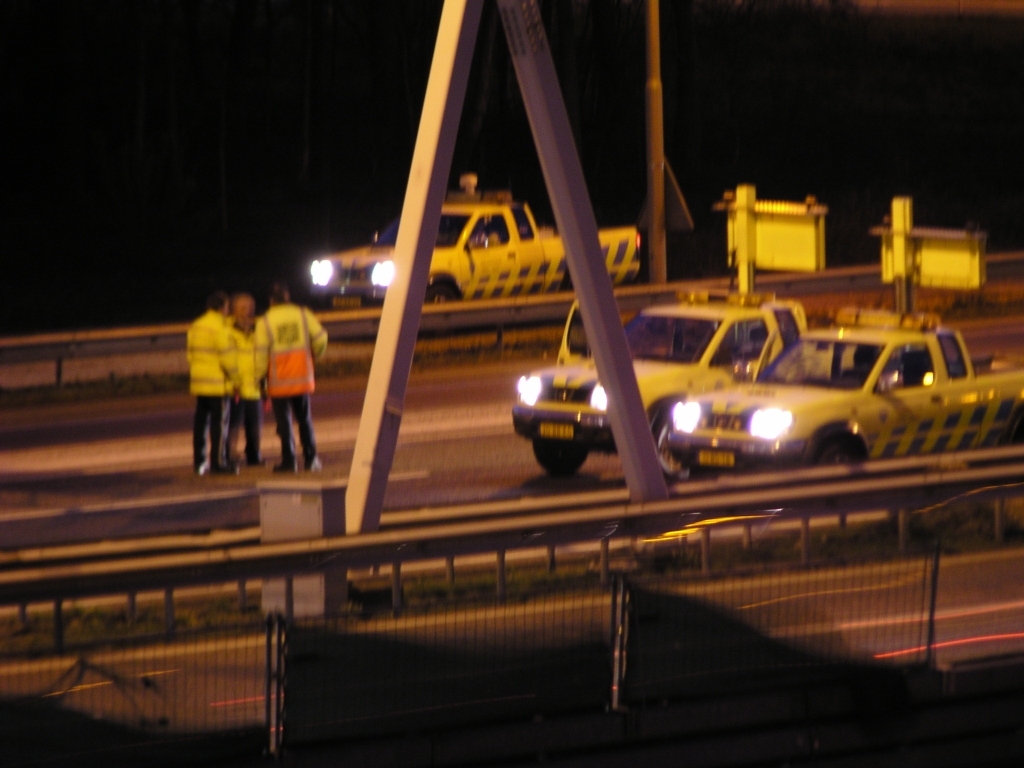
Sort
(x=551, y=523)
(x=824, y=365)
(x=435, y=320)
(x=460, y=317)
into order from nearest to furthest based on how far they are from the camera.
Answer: (x=551, y=523) < (x=824, y=365) < (x=435, y=320) < (x=460, y=317)

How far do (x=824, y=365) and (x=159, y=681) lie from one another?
9095 mm

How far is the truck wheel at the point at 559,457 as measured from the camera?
16.0 m

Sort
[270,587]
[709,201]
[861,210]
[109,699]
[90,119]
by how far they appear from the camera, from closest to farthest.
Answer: [109,699]
[270,587]
[861,210]
[709,201]
[90,119]

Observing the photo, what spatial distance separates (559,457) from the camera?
1605cm

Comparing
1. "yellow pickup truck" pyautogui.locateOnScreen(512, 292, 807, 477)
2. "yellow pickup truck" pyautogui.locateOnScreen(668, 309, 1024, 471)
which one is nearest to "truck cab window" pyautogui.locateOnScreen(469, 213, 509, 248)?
"yellow pickup truck" pyautogui.locateOnScreen(512, 292, 807, 477)

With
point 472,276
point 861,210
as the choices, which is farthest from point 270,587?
point 861,210

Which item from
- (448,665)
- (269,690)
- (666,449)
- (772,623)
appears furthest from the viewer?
(666,449)

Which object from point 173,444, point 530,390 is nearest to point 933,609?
point 530,390

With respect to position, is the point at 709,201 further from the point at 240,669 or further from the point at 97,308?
the point at 240,669

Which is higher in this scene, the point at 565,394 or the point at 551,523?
the point at 565,394

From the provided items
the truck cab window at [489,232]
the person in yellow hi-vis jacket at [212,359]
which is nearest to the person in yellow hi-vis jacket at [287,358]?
the person in yellow hi-vis jacket at [212,359]

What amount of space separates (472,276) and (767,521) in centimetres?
1463

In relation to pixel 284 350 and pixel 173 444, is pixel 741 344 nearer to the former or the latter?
pixel 284 350

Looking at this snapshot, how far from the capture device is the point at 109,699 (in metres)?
6.84
